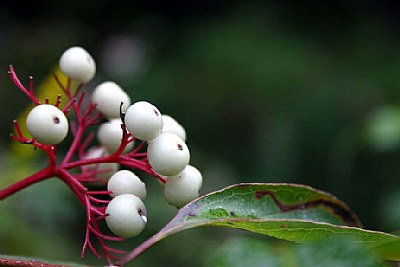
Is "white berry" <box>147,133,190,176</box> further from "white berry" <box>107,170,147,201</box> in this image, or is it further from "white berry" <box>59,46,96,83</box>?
"white berry" <box>59,46,96,83</box>

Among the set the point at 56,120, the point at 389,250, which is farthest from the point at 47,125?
the point at 389,250

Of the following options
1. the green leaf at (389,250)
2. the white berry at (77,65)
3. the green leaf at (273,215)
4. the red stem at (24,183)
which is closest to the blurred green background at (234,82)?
the white berry at (77,65)

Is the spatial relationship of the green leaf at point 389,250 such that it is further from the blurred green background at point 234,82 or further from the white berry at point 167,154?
the blurred green background at point 234,82

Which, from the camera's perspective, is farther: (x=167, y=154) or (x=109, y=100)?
(x=109, y=100)

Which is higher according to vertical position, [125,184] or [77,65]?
[77,65]

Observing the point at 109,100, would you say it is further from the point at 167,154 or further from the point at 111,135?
the point at 167,154

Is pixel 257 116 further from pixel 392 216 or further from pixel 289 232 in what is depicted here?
pixel 289 232

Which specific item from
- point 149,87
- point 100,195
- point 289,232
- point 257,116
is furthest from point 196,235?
point 289,232
